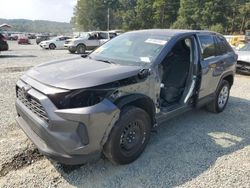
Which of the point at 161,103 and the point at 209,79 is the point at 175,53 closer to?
the point at 209,79

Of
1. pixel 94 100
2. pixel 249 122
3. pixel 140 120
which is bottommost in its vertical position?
pixel 249 122

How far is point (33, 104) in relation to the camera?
323 centimetres

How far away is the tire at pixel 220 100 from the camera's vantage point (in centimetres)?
555

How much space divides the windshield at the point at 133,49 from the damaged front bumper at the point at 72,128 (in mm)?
1147

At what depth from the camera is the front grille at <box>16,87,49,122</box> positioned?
3036mm

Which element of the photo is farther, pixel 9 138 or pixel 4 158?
pixel 9 138

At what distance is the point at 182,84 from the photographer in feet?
15.8

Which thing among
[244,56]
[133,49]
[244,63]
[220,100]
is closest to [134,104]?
[133,49]

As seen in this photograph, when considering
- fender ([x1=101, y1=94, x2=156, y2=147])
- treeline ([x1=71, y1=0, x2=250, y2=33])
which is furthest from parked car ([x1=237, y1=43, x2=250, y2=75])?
treeline ([x1=71, y1=0, x2=250, y2=33])

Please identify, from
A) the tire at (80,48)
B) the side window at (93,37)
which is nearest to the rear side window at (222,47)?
the tire at (80,48)

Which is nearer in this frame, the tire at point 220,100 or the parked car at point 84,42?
the tire at point 220,100

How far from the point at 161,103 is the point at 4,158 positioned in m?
2.40

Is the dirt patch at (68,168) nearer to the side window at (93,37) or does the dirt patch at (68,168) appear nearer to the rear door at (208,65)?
the rear door at (208,65)

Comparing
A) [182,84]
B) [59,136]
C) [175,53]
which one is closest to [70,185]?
[59,136]
